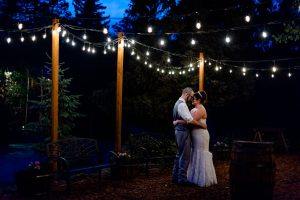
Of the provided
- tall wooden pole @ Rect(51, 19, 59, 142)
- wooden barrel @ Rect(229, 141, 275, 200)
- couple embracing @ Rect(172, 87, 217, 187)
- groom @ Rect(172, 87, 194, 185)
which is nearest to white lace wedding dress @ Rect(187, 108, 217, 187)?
couple embracing @ Rect(172, 87, 217, 187)

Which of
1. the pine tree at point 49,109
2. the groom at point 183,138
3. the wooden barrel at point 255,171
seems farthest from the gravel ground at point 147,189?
the pine tree at point 49,109

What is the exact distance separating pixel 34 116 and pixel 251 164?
57.3ft

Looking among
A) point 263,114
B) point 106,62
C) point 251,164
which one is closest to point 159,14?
point 106,62

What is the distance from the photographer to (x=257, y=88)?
22.6m

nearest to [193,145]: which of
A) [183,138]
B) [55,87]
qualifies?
[183,138]

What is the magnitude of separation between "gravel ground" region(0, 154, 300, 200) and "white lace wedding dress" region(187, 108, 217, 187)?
174 millimetres

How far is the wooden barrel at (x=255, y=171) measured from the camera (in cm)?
600

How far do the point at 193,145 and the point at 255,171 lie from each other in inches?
91.2

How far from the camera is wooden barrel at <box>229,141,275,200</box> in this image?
19.7 ft

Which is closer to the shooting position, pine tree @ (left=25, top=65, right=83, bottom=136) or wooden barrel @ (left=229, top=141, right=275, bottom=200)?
wooden barrel @ (left=229, top=141, right=275, bottom=200)

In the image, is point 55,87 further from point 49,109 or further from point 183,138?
point 49,109

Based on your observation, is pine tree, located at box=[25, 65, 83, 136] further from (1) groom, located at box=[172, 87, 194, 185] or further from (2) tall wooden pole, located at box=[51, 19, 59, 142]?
(1) groom, located at box=[172, 87, 194, 185]

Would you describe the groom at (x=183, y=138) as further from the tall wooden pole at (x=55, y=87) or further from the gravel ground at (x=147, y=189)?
the tall wooden pole at (x=55, y=87)

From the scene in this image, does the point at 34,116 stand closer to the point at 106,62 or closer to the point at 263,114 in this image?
the point at 106,62
